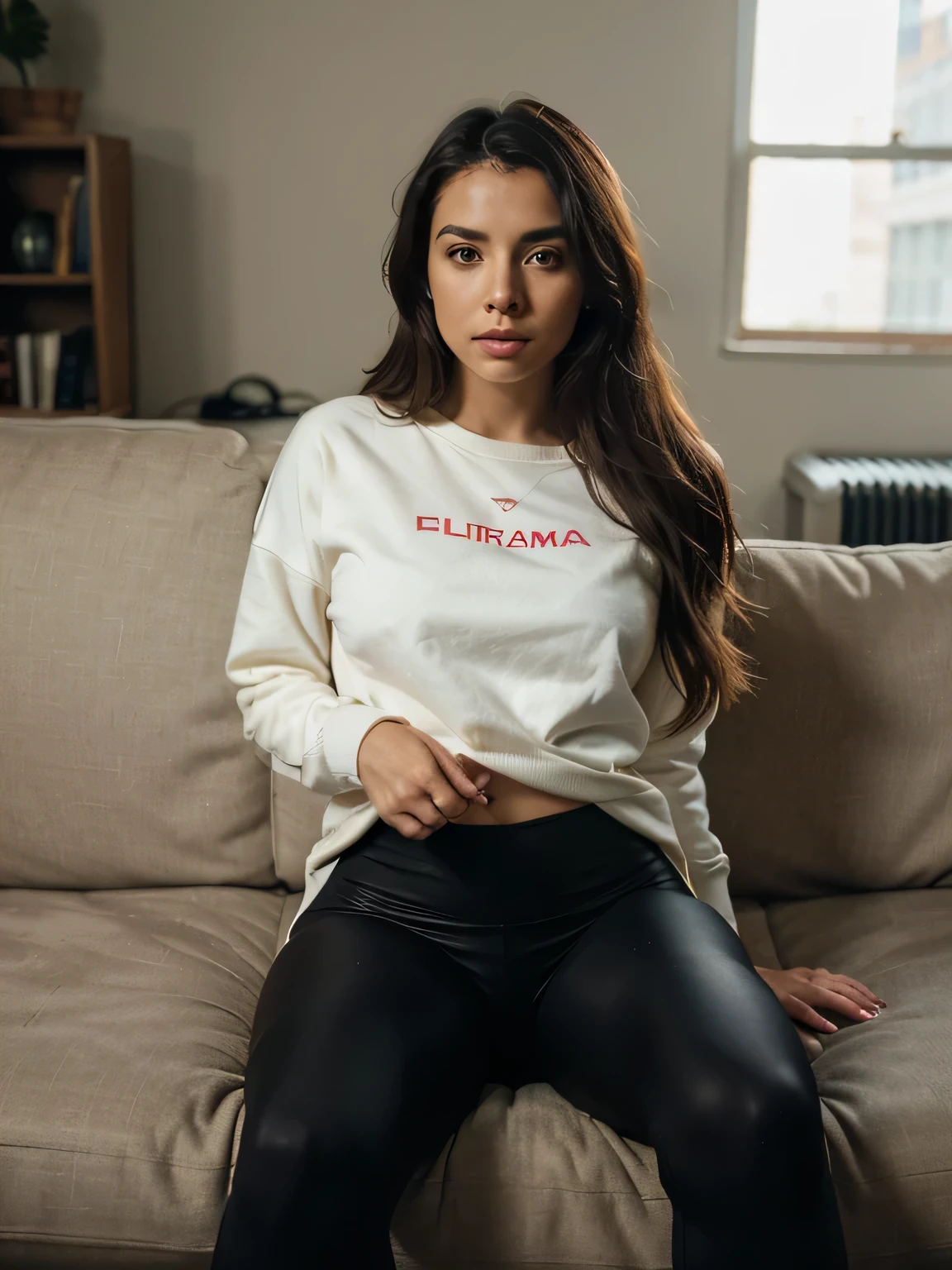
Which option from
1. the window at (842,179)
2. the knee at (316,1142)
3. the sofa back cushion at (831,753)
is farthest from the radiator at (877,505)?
the knee at (316,1142)

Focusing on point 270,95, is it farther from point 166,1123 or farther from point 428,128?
point 166,1123

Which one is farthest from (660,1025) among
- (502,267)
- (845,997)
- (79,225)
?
(79,225)

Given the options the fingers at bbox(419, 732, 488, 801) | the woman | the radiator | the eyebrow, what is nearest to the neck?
the woman

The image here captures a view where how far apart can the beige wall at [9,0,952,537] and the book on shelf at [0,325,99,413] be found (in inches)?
11.9

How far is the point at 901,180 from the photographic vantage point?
3723mm

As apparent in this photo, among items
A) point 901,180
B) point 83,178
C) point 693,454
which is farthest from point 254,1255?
point 901,180

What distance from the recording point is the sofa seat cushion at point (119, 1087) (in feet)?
3.27

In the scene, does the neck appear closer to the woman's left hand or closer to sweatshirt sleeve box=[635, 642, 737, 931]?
sweatshirt sleeve box=[635, 642, 737, 931]

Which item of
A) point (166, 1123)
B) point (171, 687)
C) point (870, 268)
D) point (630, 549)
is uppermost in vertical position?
point (870, 268)

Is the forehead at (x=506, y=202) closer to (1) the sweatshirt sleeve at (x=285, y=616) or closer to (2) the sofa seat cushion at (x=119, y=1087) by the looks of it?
(1) the sweatshirt sleeve at (x=285, y=616)

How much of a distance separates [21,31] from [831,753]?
3108 mm

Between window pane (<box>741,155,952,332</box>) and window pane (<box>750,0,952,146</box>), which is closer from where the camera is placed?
window pane (<box>750,0,952,146</box>)

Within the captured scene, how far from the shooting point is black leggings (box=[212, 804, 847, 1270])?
0.85 metres

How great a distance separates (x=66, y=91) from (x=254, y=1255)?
3.34 metres
